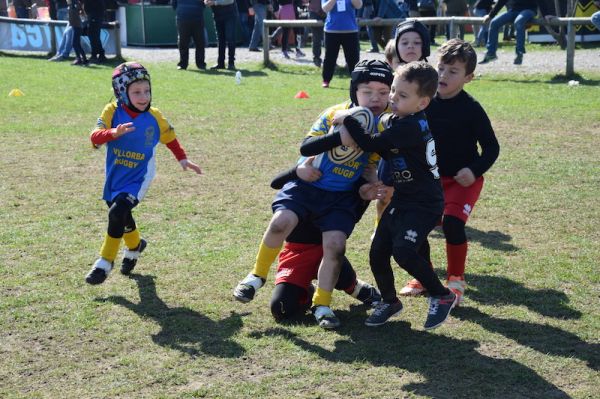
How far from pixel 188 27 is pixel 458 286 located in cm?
1441

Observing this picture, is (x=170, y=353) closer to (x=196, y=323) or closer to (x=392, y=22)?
(x=196, y=323)

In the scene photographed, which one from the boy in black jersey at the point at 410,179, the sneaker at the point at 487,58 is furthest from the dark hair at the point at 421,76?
the sneaker at the point at 487,58

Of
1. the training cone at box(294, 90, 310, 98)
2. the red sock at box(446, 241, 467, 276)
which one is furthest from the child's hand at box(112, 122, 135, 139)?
the training cone at box(294, 90, 310, 98)

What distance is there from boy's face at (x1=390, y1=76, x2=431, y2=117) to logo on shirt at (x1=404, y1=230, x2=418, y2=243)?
68cm

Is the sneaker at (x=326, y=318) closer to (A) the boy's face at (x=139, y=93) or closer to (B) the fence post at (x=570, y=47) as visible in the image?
(A) the boy's face at (x=139, y=93)

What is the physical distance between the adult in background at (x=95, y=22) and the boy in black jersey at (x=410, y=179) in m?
15.9

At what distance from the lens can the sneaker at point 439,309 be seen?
5.07 m

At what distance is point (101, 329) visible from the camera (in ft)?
17.1

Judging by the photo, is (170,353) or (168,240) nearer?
(170,353)

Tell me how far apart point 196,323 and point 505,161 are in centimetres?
551

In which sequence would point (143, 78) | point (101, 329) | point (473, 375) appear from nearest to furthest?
point (473, 375)
point (101, 329)
point (143, 78)

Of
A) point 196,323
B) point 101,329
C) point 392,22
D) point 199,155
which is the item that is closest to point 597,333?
point 196,323

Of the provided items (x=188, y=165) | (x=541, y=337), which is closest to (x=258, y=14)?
(x=188, y=165)

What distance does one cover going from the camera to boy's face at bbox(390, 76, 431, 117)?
4.94 meters
